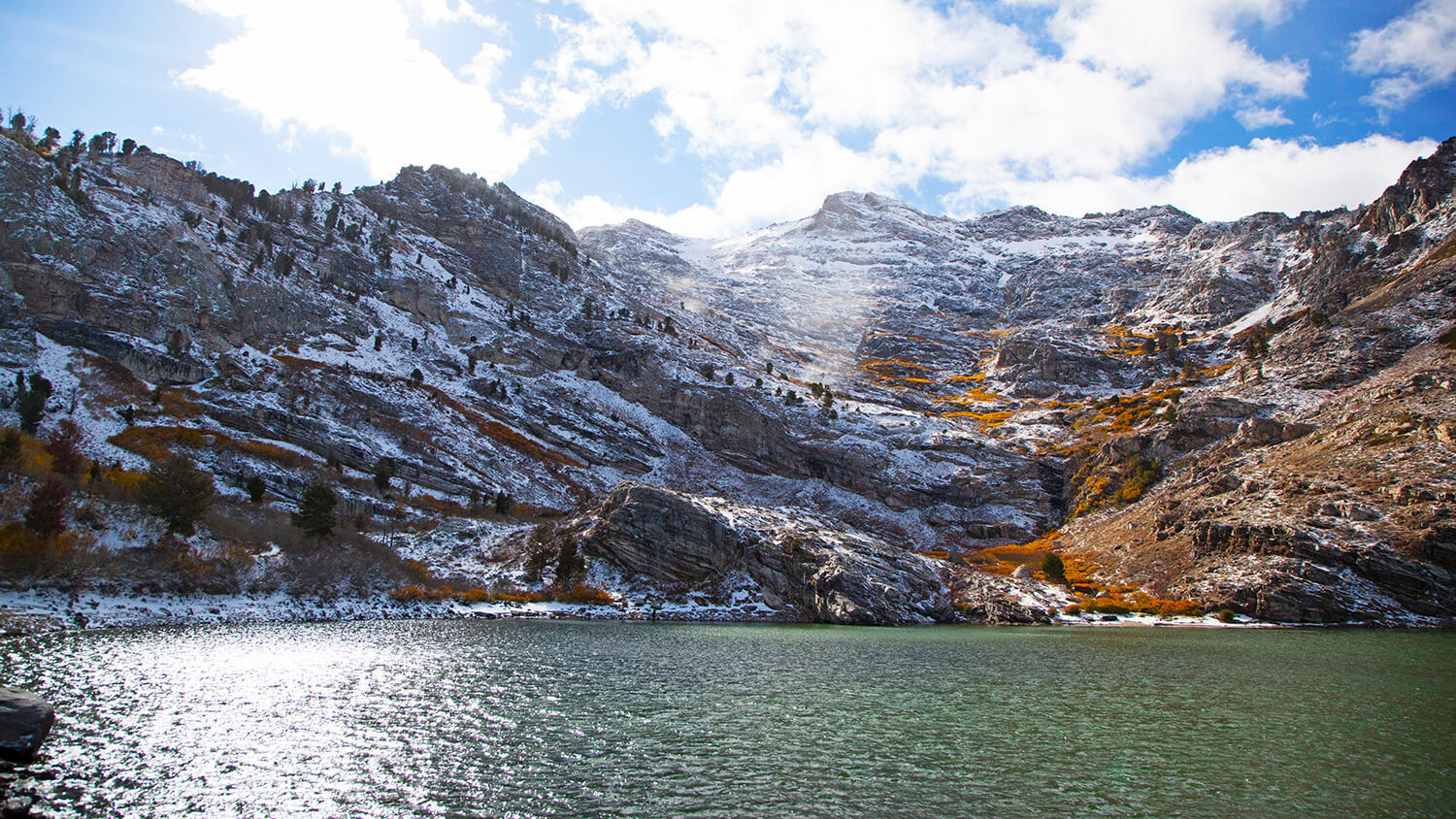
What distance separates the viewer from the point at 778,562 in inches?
3169

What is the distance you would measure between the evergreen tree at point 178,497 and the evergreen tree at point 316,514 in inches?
317

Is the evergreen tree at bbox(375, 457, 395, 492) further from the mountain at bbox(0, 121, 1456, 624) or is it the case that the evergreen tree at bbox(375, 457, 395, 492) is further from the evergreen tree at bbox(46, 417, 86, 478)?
the evergreen tree at bbox(46, 417, 86, 478)

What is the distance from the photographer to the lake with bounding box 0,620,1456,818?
17.1 metres

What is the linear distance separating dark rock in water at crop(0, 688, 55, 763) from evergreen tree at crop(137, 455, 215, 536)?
161ft

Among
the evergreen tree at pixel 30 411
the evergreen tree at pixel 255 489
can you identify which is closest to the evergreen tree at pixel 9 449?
the evergreen tree at pixel 30 411

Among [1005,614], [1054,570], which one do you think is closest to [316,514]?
[1005,614]

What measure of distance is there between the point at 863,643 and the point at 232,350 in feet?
324

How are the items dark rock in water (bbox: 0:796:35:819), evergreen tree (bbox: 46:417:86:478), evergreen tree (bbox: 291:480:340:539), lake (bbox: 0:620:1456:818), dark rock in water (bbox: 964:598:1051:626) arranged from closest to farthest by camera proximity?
dark rock in water (bbox: 0:796:35:819)
lake (bbox: 0:620:1456:818)
evergreen tree (bbox: 46:417:86:478)
evergreen tree (bbox: 291:480:340:539)
dark rock in water (bbox: 964:598:1051:626)

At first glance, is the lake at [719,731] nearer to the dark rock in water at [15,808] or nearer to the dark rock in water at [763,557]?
the dark rock in water at [15,808]

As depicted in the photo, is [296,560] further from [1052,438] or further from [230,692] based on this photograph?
[1052,438]

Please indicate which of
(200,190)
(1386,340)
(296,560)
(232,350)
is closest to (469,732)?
(296,560)

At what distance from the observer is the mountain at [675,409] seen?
7331 cm

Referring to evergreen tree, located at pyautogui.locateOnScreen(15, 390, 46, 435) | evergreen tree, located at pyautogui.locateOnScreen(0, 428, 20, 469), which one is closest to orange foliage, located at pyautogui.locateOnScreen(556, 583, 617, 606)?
evergreen tree, located at pyautogui.locateOnScreen(0, 428, 20, 469)

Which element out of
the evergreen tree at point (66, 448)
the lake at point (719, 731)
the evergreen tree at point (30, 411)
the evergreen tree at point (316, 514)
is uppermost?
the evergreen tree at point (30, 411)
